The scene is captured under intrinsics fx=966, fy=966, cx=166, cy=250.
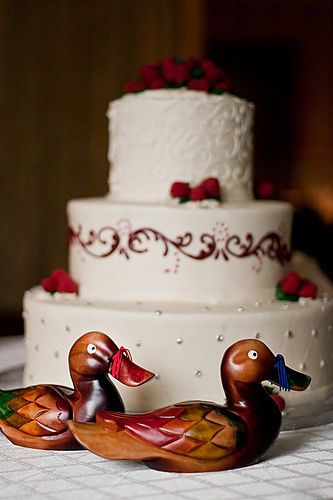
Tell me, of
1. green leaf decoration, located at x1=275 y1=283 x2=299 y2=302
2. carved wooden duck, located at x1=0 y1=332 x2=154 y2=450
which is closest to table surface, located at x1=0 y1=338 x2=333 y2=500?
carved wooden duck, located at x1=0 y1=332 x2=154 y2=450

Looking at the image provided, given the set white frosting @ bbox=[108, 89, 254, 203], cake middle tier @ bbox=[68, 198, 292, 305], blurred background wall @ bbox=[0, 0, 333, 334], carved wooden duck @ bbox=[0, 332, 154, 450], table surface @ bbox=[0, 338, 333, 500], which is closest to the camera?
table surface @ bbox=[0, 338, 333, 500]

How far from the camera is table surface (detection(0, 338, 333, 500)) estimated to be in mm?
2561

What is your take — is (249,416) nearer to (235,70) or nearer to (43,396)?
(43,396)

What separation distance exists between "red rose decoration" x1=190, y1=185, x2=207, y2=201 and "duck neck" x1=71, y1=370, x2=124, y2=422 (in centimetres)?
89

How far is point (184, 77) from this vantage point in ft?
12.4

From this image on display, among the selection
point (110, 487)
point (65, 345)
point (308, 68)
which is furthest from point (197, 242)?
point (308, 68)

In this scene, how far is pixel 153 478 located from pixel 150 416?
18 centimetres

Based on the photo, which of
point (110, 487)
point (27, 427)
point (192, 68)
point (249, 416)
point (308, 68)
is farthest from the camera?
point (308, 68)

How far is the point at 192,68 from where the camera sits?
385 cm

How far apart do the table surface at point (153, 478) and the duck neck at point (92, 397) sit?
0.13m

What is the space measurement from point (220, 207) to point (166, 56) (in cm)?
418

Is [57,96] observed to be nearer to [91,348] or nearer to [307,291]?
[307,291]

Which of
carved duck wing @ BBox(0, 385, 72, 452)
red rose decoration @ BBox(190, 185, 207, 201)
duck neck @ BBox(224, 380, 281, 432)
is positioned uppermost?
red rose decoration @ BBox(190, 185, 207, 201)

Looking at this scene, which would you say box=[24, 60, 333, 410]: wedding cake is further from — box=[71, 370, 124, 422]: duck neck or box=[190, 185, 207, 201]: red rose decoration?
box=[71, 370, 124, 422]: duck neck
